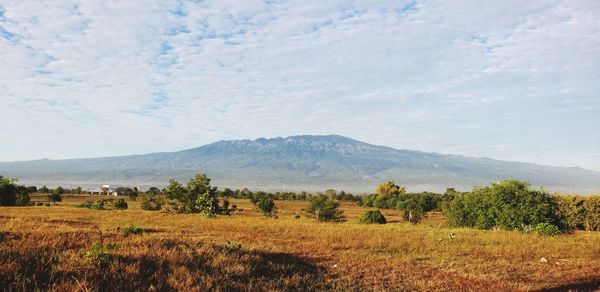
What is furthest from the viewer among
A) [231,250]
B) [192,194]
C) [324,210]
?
[324,210]

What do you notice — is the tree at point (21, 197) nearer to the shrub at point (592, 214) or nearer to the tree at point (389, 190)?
the shrub at point (592, 214)

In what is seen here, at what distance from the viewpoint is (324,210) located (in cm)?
7719

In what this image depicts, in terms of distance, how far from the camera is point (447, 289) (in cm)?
1030

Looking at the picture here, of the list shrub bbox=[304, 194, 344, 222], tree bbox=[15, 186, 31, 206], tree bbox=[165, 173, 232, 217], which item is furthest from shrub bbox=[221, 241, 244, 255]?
shrub bbox=[304, 194, 344, 222]

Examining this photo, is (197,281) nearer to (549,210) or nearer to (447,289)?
(447,289)

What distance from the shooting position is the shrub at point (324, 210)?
251ft

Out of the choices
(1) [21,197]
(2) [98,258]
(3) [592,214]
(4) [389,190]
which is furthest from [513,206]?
(4) [389,190]

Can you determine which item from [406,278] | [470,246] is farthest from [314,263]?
[470,246]

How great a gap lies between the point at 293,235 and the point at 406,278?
450 inches

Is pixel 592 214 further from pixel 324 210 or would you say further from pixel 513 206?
pixel 324 210

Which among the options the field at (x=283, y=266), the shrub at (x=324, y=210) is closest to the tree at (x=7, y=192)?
the shrub at (x=324, y=210)

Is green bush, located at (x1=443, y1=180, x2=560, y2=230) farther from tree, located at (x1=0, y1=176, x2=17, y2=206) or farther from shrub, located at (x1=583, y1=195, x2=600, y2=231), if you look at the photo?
tree, located at (x1=0, y1=176, x2=17, y2=206)

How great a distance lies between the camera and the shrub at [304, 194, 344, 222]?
76375 millimetres

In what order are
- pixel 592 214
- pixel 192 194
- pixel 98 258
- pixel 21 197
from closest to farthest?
pixel 98 258 < pixel 592 214 < pixel 192 194 < pixel 21 197
